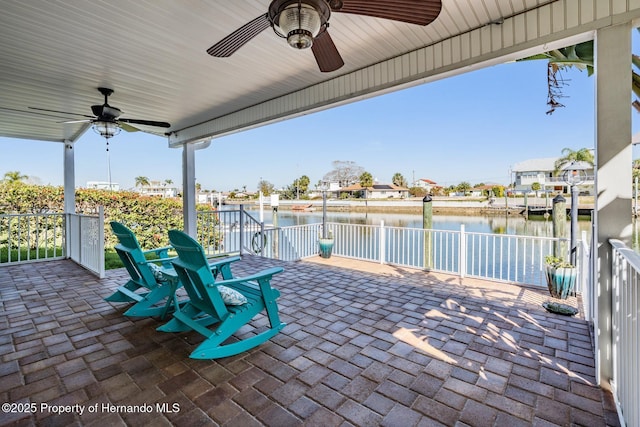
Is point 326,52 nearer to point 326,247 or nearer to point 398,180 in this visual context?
point 326,247

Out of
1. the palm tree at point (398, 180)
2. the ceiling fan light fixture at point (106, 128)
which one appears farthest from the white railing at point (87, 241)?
the palm tree at point (398, 180)

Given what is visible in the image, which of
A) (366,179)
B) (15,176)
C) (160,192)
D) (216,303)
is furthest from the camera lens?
(366,179)

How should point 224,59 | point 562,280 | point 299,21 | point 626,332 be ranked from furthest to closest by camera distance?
point 562,280 < point 224,59 < point 299,21 < point 626,332

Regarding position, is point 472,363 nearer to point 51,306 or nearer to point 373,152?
point 51,306

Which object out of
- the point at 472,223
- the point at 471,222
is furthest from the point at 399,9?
the point at 471,222

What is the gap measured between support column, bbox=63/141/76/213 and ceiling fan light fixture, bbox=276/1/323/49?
7171 millimetres

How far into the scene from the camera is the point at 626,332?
1.64 metres

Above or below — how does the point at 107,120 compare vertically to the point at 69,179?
above

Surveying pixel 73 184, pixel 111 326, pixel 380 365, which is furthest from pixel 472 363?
pixel 73 184

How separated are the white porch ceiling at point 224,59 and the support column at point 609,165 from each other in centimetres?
30

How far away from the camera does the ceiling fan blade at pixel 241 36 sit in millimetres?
1982

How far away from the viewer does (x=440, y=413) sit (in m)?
1.74

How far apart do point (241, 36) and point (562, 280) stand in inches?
170

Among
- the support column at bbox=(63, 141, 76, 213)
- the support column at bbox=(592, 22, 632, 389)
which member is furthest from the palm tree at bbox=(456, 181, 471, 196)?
the support column at bbox=(592, 22, 632, 389)
